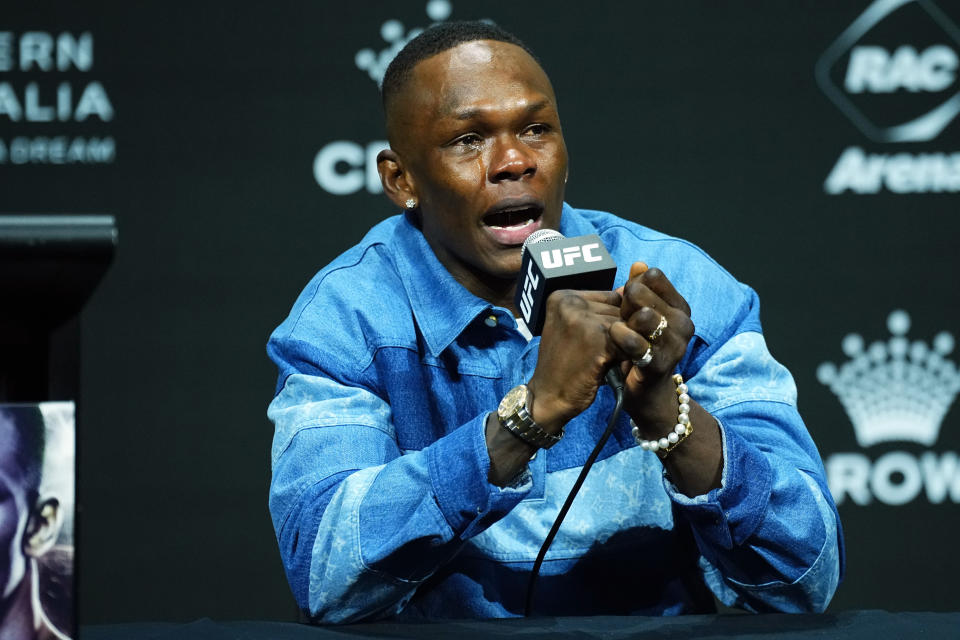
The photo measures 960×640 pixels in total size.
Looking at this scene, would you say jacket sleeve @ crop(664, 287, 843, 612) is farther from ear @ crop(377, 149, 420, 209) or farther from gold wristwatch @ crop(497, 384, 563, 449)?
ear @ crop(377, 149, 420, 209)

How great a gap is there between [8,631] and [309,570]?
0.51 metres

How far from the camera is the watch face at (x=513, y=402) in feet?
3.70

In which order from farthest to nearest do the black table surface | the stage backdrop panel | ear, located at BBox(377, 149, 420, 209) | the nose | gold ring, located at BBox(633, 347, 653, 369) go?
the stage backdrop panel < ear, located at BBox(377, 149, 420, 209) < the nose < gold ring, located at BBox(633, 347, 653, 369) < the black table surface

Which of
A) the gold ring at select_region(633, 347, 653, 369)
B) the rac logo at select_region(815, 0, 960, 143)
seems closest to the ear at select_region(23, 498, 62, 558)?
the gold ring at select_region(633, 347, 653, 369)

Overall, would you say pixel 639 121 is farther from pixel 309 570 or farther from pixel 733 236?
pixel 309 570

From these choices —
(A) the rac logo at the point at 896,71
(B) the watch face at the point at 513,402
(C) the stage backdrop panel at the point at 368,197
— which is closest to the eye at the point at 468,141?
(B) the watch face at the point at 513,402

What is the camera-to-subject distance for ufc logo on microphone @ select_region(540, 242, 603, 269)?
1.12 meters

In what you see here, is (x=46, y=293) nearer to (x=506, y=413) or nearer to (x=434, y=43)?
(x=506, y=413)

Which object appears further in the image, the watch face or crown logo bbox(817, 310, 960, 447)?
crown logo bbox(817, 310, 960, 447)

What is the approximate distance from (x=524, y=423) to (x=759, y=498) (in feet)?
0.90

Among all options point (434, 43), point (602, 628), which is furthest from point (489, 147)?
point (602, 628)

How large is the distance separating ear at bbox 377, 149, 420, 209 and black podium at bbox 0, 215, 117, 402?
0.77 metres

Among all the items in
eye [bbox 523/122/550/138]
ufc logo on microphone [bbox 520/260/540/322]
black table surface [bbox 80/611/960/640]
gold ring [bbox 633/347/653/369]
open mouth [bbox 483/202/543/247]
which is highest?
eye [bbox 523/122/550/138]

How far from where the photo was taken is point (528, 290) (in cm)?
118
